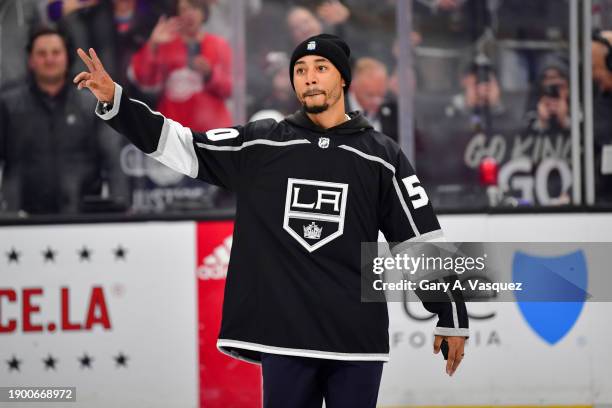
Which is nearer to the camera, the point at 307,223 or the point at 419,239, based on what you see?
the point at 307,223

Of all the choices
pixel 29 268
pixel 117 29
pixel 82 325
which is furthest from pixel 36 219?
pixel 117 29

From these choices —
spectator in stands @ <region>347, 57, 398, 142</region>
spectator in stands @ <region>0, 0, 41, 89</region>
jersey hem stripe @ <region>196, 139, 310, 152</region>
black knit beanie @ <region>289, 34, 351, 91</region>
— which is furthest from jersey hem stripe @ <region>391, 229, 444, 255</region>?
spectator in stands @ <region>0, 0, 41, 89</region>

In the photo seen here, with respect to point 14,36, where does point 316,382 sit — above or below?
below

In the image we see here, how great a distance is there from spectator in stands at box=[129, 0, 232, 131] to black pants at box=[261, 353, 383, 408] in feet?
9.64

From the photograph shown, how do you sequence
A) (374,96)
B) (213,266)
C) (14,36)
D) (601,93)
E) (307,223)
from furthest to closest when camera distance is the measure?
(374,96)
(601,93)
(14,36)
(213,266)
(307,223)

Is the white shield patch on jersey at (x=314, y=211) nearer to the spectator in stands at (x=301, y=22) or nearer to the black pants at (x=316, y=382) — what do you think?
the black pants at (x=316, y=382)

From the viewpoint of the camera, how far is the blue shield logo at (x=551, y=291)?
532cm

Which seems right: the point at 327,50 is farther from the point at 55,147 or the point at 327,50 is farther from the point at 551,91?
the point at 551,91

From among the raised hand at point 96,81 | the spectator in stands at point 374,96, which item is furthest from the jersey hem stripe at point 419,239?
the spectator in stands at point 374,96

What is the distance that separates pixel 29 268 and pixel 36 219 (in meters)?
0.27

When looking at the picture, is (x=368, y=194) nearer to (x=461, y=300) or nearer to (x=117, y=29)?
(x=461, y=300)

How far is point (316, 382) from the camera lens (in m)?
3.14

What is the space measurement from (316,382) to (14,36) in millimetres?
3466

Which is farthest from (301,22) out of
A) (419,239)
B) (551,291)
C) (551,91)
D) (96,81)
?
(96,81)
